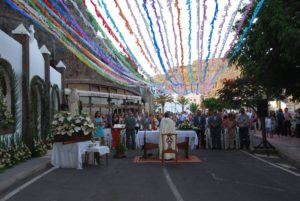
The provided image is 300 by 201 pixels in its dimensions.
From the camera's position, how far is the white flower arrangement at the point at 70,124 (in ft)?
47.1

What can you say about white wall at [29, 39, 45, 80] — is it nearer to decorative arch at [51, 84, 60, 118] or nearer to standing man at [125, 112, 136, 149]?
decorative arch at [51, 84, 60, 118]

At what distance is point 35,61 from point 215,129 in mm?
8641

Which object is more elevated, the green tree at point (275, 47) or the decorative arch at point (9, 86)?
the green tree at point (275, 47)

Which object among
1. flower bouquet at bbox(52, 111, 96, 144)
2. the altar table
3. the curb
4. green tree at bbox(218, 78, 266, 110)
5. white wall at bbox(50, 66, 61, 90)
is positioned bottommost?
the curb

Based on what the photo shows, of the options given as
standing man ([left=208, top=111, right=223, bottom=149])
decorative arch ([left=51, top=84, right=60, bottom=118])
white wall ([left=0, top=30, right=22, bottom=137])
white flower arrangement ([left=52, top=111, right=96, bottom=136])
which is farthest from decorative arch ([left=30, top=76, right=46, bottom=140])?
standing man ([left=208, top=111, right=223, bottom=149])

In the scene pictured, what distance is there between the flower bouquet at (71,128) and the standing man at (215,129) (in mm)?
7951

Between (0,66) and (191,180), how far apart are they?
7.28 meters

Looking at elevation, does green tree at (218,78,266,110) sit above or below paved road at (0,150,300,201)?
above

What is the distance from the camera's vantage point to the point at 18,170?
503 inches

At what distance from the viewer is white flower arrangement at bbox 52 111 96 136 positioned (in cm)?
1434

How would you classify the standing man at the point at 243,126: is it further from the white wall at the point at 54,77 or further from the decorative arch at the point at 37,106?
the white wall at the point at 54,77

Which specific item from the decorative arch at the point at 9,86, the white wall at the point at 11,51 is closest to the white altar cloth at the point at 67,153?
the decorative arch at the point at 9,86

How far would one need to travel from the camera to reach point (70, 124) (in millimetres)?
14594

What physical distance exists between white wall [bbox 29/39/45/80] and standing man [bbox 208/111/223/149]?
8.10 m
